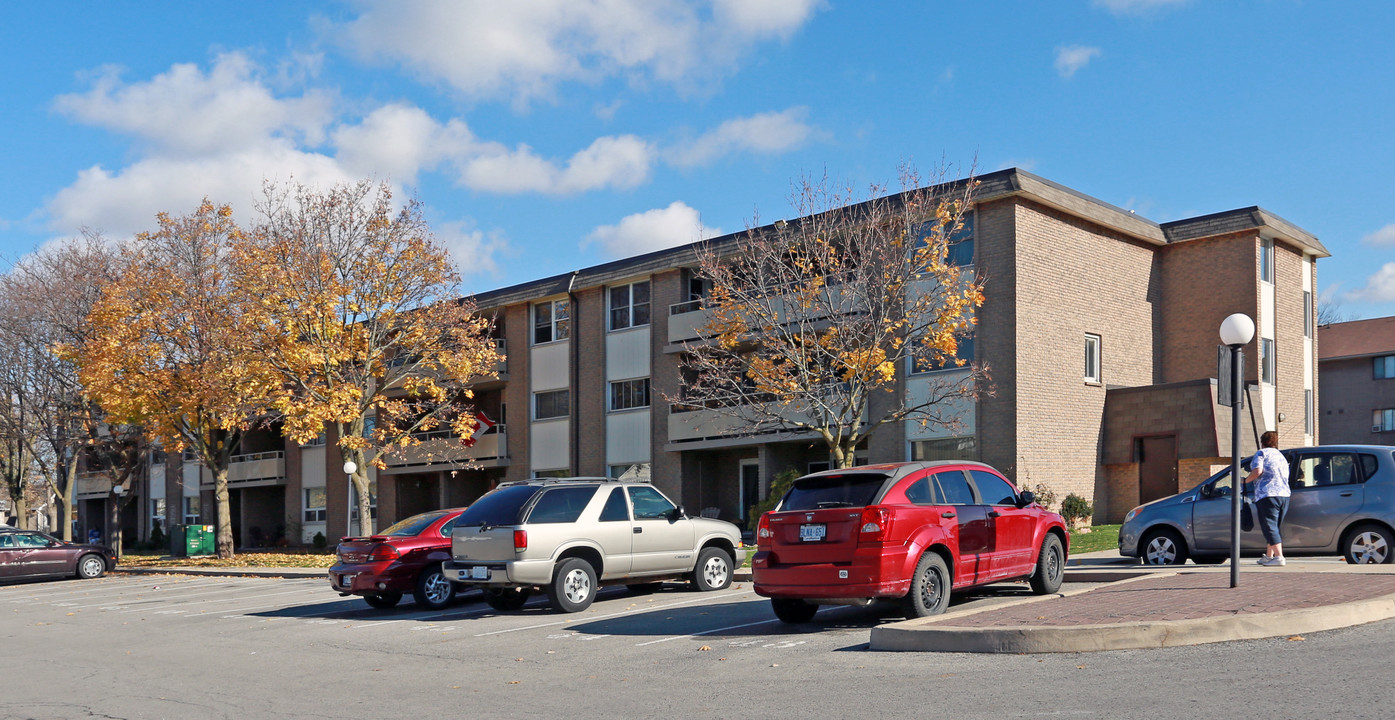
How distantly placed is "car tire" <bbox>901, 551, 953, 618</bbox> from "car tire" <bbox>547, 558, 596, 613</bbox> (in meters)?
5.02

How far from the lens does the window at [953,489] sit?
12.1m

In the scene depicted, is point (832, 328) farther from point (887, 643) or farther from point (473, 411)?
point (473, 411)

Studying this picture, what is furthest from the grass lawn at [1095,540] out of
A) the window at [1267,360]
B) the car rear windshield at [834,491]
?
the car rear windshield at [834,491]

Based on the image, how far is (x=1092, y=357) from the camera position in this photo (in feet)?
99.8

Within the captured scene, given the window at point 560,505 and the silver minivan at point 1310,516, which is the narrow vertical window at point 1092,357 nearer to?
the silver minivan at point 1310,516

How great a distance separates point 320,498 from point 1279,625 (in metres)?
43.9

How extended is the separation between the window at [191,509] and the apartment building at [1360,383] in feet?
166

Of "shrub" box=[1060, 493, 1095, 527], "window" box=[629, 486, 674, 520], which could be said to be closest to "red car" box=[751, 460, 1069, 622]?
"window" box=[629, 486, 674, 520]

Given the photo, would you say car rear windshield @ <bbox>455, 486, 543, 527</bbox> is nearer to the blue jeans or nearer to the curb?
the curb

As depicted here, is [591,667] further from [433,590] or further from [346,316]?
[346,316]

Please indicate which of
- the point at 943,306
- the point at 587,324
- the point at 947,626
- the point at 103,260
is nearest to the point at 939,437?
the point at 943,306

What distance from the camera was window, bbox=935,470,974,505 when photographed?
1206cm

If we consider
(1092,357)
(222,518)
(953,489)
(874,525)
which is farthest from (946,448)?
(222,518)

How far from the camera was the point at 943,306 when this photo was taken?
78.9ft
